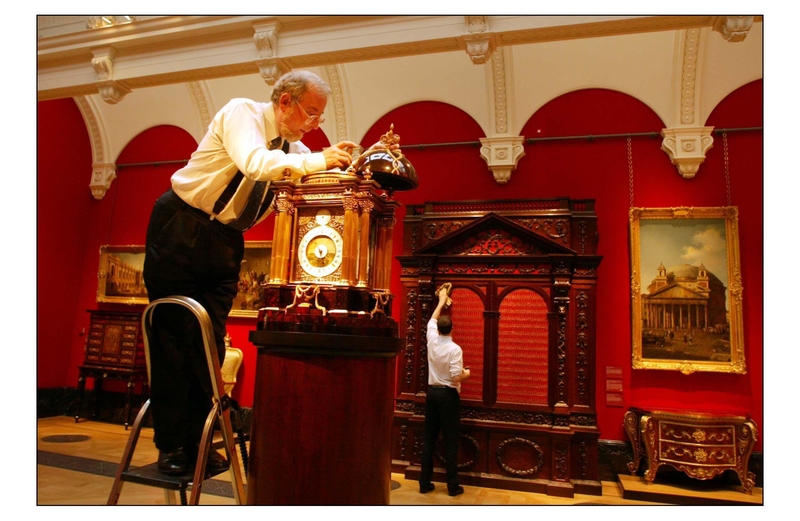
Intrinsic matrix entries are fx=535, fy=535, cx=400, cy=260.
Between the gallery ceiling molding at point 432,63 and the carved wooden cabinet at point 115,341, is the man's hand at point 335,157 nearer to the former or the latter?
the gallery ceiling molding at point 432,63

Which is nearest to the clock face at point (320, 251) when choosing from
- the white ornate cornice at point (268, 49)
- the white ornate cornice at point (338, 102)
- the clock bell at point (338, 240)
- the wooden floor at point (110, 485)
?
the clock bell at point (338, 240)

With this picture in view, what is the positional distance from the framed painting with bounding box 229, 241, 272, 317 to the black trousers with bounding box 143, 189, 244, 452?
20.0 ft

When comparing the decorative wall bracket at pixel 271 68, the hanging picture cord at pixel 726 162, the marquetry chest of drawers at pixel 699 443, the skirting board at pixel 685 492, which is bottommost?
the skirting board at pixel 685 492

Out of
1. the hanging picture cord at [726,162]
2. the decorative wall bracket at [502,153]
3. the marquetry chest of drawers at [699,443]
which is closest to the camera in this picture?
the marquetry chest of drawers at [699,443]

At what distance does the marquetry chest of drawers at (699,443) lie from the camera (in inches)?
216

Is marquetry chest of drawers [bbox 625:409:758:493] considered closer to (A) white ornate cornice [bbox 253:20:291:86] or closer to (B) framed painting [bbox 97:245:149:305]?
(A) white ornate cornice [bbox 253:20:291:86]

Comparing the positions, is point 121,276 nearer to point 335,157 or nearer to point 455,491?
point 455,491

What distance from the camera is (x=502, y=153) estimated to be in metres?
7.03

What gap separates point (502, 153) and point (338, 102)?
2.44 meters

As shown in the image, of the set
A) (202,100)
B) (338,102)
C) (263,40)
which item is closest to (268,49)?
(263,40)

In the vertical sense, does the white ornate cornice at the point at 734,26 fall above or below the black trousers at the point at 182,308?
above

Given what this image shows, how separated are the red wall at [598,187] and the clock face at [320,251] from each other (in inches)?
189

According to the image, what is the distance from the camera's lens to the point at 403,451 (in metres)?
6.12

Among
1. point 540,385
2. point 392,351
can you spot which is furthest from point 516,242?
point 392,351
